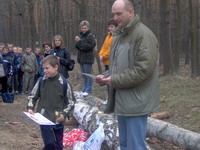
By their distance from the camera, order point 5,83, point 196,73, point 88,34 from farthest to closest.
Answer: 1. point 196,73
2. point 5,83
3. point 88,34

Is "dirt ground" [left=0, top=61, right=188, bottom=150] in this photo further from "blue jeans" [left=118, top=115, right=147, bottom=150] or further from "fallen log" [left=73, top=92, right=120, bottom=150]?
"blue jeans" [left=118, top=115, right=147, bottom=150]

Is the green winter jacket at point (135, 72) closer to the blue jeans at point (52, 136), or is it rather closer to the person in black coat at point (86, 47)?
the blue jeans at point (52, 136)

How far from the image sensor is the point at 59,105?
5.39m

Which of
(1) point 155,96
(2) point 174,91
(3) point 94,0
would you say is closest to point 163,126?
(1) point 155,96

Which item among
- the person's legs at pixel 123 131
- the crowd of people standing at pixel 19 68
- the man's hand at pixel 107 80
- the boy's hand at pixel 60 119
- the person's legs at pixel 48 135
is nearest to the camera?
the man's hand at pixel 107 80

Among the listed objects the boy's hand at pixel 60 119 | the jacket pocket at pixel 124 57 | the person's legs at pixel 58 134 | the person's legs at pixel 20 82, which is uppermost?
the jacket pocket at pixel 124 57

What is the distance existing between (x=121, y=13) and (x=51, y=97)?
6.07 feet

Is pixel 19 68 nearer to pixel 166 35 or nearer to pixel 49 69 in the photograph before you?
pixel 166 35

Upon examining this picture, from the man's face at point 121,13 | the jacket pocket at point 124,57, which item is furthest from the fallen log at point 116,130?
the man's face at point 121,13

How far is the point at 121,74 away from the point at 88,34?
21.0 feet

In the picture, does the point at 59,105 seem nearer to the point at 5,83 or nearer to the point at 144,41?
the point at 144,41

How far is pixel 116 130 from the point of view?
6.73 meters

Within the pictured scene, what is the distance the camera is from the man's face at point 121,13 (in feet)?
13.2

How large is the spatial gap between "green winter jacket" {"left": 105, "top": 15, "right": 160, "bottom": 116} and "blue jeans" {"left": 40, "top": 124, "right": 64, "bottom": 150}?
1628mm
